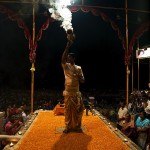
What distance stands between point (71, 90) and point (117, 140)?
5.45 ft

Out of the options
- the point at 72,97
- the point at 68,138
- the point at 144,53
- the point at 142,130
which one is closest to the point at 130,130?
the point at 142,130

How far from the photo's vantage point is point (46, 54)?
28.0m

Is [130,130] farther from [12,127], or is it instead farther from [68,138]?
[12,127]

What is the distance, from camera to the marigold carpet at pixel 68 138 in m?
5.76

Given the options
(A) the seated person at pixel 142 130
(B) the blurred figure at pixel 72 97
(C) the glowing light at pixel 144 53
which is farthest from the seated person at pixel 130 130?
(C) the glowing light at pixel 144 53

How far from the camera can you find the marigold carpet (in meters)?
5.76

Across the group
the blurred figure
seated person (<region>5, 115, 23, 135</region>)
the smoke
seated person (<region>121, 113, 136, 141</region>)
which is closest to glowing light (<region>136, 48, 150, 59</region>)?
the smoke

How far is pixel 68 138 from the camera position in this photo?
256 inches

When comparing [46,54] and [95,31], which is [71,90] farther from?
[46,54]

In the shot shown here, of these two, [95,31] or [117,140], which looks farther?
[95,31]

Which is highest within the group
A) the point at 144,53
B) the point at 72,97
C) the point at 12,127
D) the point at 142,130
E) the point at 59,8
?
the point at 59,8

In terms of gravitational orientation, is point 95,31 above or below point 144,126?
above

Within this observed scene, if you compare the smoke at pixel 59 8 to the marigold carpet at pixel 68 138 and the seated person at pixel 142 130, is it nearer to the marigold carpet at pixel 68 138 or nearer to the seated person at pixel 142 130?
the marigold carpet at pixel 68 138

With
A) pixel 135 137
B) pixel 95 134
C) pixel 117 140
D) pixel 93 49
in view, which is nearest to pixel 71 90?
pixel 95 134
